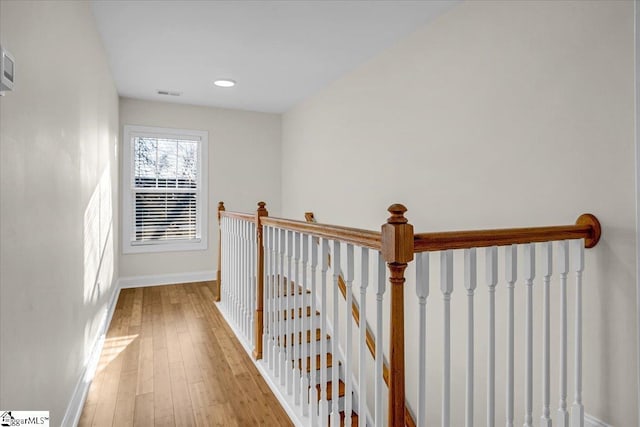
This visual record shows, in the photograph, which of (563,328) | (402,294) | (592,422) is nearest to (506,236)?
(402,294)

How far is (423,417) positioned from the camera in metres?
1.30

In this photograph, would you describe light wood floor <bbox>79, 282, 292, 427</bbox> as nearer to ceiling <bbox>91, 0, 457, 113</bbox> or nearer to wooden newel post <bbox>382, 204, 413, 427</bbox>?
wooden newel post <bbox>382, 204, 413, 427</bbox>

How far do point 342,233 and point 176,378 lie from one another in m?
1.67

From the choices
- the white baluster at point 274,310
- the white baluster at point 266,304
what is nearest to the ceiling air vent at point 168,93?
the white baluster at point 266,304

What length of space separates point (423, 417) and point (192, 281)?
4357 mm

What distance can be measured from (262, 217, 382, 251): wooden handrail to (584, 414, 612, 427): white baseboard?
1361mm

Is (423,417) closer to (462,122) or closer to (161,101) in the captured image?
(462,122)

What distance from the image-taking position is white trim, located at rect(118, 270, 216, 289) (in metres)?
4.76

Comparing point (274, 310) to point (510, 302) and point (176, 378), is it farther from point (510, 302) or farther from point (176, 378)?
point (510, 302)

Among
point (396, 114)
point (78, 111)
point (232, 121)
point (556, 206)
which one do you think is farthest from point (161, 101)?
point (556, 206)

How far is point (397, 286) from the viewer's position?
123 centimetres

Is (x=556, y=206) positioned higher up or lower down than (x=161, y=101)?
lower down

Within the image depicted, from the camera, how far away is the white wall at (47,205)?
1.16 m

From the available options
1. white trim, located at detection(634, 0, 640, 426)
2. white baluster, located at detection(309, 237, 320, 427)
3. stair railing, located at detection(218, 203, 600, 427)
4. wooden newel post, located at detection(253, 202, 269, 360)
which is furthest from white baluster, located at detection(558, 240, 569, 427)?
wooden newel post, located at detection(253, 202, 269, 360)
